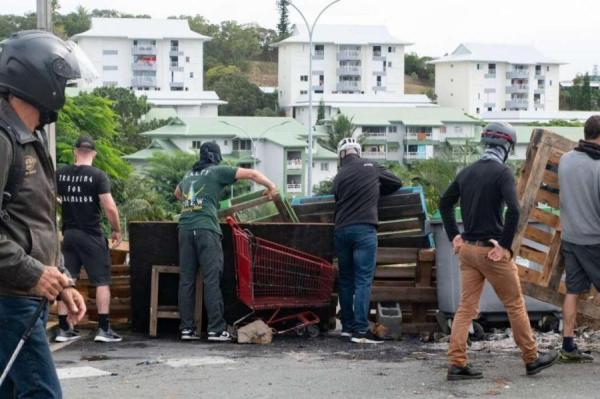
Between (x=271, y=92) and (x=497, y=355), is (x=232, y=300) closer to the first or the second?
(x=497, y=355)

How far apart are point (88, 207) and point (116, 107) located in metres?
104

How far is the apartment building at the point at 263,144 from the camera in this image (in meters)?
121

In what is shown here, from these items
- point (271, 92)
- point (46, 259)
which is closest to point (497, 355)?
point (46, 259)

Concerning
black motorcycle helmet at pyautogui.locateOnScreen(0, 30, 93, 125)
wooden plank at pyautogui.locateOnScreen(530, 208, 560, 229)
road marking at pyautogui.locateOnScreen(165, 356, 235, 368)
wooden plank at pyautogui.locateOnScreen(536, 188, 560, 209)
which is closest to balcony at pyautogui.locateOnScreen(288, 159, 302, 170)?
wooden plank at pyautogui.locateOnScreen(530, 208, 560, 229)

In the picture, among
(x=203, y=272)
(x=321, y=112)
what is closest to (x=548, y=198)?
(x=203, y=272)

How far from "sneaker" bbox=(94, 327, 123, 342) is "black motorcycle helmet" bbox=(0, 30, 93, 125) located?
5826 mm

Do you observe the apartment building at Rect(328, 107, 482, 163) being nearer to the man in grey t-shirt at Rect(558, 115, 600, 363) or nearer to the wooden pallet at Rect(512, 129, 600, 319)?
the wooden pallet at Rect(512, 129, 600, 319)

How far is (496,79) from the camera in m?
190

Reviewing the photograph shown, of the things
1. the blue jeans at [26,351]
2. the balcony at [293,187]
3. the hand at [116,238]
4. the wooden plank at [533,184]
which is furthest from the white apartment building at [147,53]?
the blue jeans at [26,351]

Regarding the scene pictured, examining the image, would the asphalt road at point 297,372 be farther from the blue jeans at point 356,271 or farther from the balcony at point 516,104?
the balcony at point 516,104

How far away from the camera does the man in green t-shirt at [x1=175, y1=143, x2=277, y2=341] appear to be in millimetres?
10930

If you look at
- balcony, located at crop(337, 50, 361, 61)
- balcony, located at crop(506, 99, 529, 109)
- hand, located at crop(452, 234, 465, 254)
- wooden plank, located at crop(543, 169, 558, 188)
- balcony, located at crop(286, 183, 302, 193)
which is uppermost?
balcony, located at crop(337, 50, 361, 61)

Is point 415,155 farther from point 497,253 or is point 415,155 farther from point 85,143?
point 497,253

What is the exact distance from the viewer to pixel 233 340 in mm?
10984
